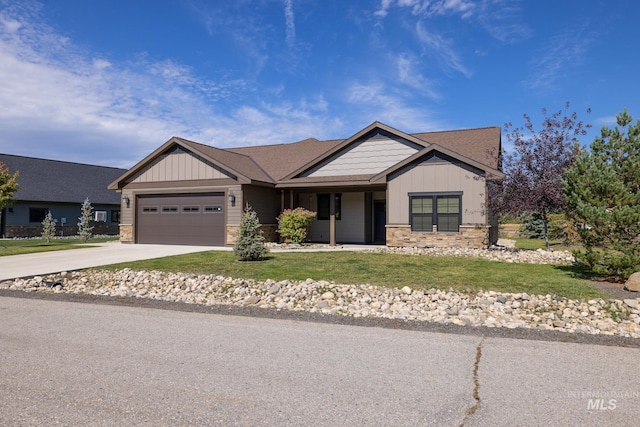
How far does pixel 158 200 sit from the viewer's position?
21.9 m

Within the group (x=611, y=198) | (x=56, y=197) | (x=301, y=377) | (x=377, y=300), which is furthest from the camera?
(x=56, y=197)

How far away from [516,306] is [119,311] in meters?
6.81

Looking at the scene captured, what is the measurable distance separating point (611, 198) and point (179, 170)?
1731 cm

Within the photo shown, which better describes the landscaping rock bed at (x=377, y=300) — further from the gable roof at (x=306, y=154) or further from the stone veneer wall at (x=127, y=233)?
the stone veneer wall at (x=127, y=233)

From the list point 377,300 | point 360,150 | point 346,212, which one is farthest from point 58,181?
point 377,300

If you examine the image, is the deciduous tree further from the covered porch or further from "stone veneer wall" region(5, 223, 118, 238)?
"stone veneer wall" region(5, 223, 118, 238)

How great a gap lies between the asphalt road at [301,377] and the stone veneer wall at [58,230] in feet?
90.4

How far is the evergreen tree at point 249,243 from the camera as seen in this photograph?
13.8 m

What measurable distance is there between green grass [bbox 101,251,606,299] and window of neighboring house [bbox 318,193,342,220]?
22.3ft

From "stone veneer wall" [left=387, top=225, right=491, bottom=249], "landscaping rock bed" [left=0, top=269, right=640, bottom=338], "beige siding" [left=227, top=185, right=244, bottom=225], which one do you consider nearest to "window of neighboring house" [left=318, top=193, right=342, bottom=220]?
"stone veneer wall" [left=387, top=225, right=491, bottom=249]

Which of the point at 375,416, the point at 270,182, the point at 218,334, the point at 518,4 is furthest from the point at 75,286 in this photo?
the point at 518,4

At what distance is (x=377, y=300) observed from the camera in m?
8.60

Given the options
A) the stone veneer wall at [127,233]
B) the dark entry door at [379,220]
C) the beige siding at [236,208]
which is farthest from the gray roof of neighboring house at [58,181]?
the dark entry door at [379,220]

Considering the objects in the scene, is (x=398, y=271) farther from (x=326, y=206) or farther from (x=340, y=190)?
(x=326, y=206)
